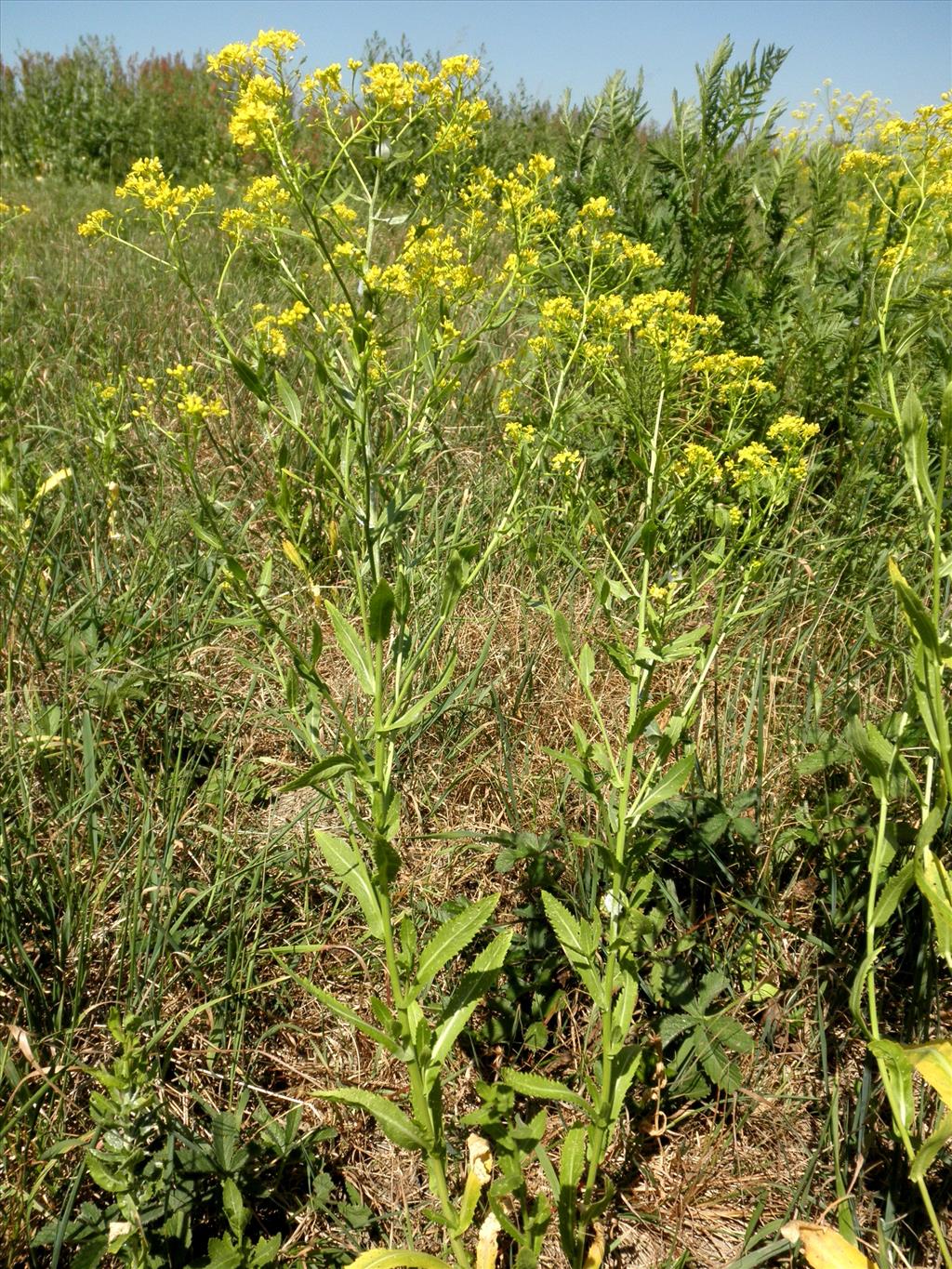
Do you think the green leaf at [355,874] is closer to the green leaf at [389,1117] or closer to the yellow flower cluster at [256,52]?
the green leaf at [389,1117]

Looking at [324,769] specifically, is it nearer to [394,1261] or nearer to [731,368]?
[394,1261]

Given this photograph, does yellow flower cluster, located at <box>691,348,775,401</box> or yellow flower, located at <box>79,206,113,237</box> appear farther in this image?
yellow flower, located at <box>79,206,113,237</box>

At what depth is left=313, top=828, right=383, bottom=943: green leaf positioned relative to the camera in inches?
49.4

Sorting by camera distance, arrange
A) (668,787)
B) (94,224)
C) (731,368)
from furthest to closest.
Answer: (94,224) → (731,368) → (668,787)

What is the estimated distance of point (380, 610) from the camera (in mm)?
1175

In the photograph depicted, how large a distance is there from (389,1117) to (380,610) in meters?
0.64

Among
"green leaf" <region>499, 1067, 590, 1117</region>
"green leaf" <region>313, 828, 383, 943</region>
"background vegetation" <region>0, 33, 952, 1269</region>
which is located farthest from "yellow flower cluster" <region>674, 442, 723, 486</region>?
"green leaf" <region>499, 1067, 590, 1117</region>

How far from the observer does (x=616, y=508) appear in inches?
116

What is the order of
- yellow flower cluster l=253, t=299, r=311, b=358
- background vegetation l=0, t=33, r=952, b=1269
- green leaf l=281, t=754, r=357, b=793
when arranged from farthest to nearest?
yellow flower cluster l=253, t=299, r=311, b=358, background vegetation l=0, t=33, r=952, b=1269, green leaf l=281, t=754, r=357, b=793

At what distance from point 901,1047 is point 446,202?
5.07 ft

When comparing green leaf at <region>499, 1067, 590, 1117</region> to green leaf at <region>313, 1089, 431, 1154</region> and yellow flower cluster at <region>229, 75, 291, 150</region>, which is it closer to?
green leaf at <region>313, 1089, 431, 1154</region>

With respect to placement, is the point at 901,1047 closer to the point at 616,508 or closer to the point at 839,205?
the point at 616,508

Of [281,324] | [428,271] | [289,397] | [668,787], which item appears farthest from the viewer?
[281,324]

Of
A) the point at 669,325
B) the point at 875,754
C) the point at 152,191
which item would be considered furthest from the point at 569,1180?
the point at 152,191
